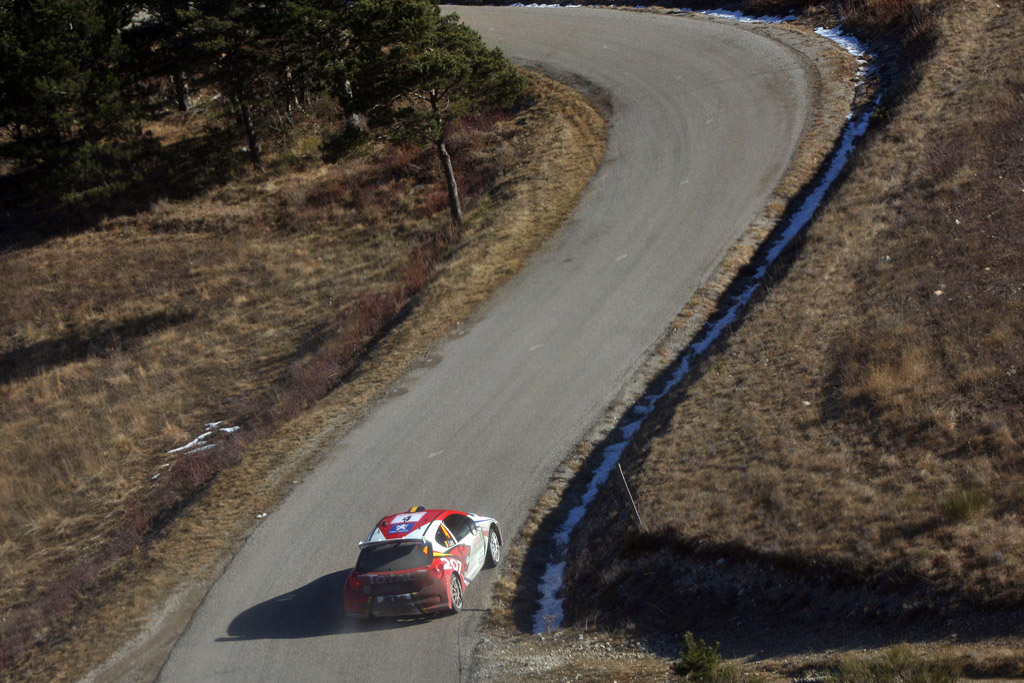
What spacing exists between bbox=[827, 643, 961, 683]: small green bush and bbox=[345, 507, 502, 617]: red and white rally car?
584cm

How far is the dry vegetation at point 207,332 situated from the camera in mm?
16406

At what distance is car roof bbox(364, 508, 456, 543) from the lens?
12414 millimetres

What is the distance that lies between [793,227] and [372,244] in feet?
49.8

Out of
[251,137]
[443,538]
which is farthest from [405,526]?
[251,137]

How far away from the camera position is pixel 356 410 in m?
18.9

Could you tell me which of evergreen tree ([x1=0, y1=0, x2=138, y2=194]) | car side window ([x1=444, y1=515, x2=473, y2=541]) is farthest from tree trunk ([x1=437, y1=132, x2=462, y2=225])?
car side window ([x1=444, y1=515, x2=473, y2=541])

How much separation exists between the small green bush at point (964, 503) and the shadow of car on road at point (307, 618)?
272 inches

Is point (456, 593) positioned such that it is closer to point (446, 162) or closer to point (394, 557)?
point (394, 557)

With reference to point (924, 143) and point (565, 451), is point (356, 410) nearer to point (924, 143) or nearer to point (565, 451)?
point (565, 451)

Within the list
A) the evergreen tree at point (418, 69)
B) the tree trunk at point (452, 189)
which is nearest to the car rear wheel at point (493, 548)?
the evergreen tree at point (418, 69)

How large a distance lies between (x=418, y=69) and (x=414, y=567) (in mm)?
16336

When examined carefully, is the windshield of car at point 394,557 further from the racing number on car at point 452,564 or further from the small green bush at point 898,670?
the small green bush at point 898,670

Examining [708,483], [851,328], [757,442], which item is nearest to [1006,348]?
[851,328]

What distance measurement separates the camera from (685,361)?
17.9 meters
